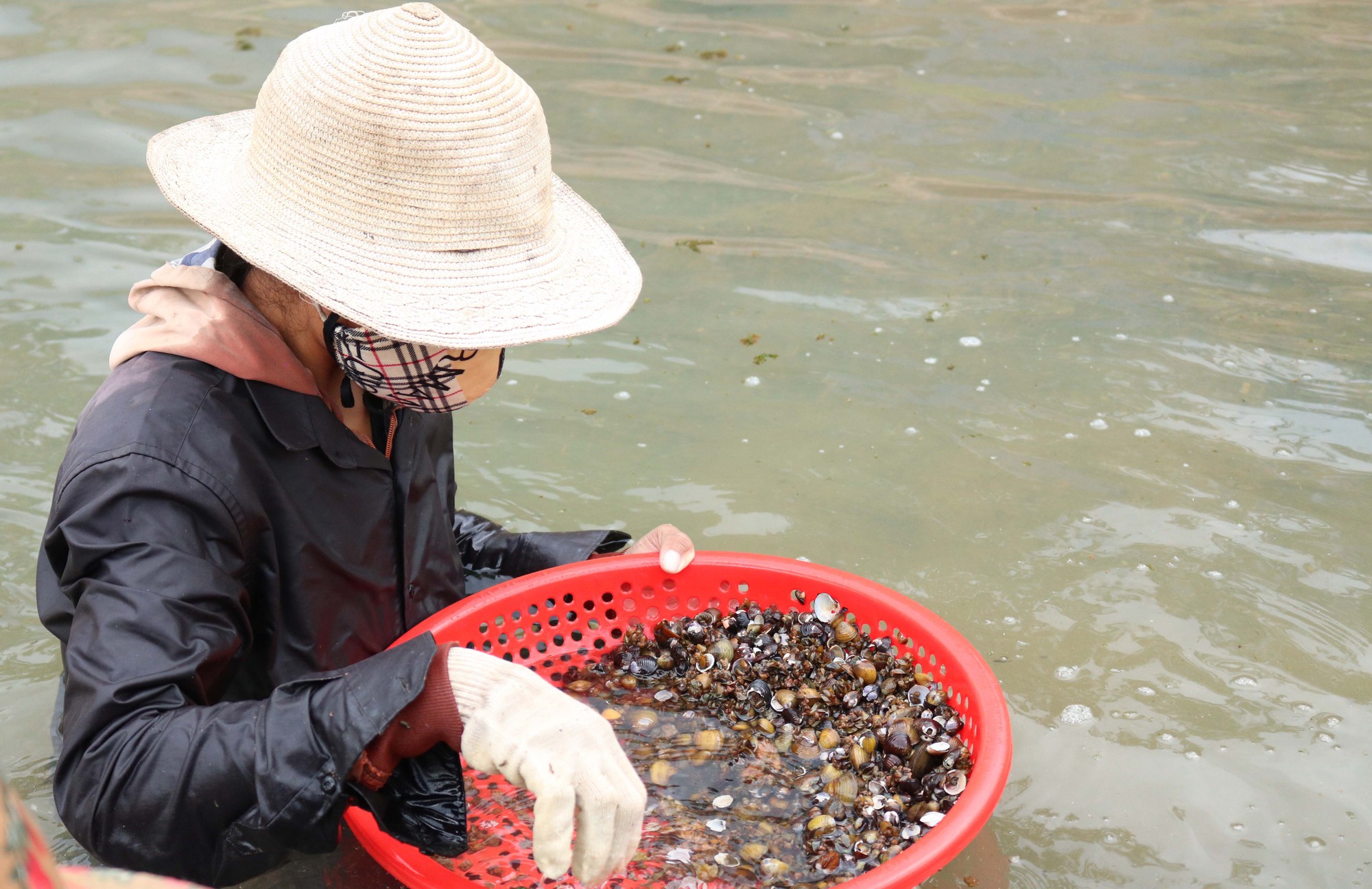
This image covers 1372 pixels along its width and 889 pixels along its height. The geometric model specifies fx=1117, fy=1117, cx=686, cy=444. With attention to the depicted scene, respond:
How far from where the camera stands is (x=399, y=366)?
188 cm

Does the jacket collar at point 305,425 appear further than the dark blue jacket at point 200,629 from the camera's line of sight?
Yes

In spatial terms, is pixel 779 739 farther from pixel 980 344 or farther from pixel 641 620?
pixel 980 344

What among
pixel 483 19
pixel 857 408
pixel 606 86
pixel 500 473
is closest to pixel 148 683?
pixel 500 473

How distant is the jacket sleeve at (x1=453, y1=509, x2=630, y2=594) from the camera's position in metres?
2.77

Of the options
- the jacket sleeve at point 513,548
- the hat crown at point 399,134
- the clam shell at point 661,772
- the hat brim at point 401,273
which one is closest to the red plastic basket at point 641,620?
the jacket sleeve at point 513,548

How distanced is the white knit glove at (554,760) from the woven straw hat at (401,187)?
1.70 feet

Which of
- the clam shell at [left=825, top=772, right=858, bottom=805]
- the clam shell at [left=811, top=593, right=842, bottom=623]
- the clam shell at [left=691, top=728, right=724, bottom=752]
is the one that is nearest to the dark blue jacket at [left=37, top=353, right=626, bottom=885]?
the clam shell at [left=691, top=728, right=724, bottom=752]

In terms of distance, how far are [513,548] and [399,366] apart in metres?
1.02

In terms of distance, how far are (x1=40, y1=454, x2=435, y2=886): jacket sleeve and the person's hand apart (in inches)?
36.3

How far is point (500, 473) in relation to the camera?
3.54 metres

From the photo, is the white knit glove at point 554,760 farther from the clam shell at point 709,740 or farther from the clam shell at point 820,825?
the clam shell at point 709,740

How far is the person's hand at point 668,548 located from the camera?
8.37 ft

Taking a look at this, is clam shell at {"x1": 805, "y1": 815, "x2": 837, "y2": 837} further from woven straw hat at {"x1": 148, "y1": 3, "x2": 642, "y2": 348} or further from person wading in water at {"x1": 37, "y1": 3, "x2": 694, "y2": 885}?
woven straw hat at {"x1": 148, "y1": 3, "x2": 642, "y2": 348}

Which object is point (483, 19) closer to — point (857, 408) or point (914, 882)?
point (857, 408)
